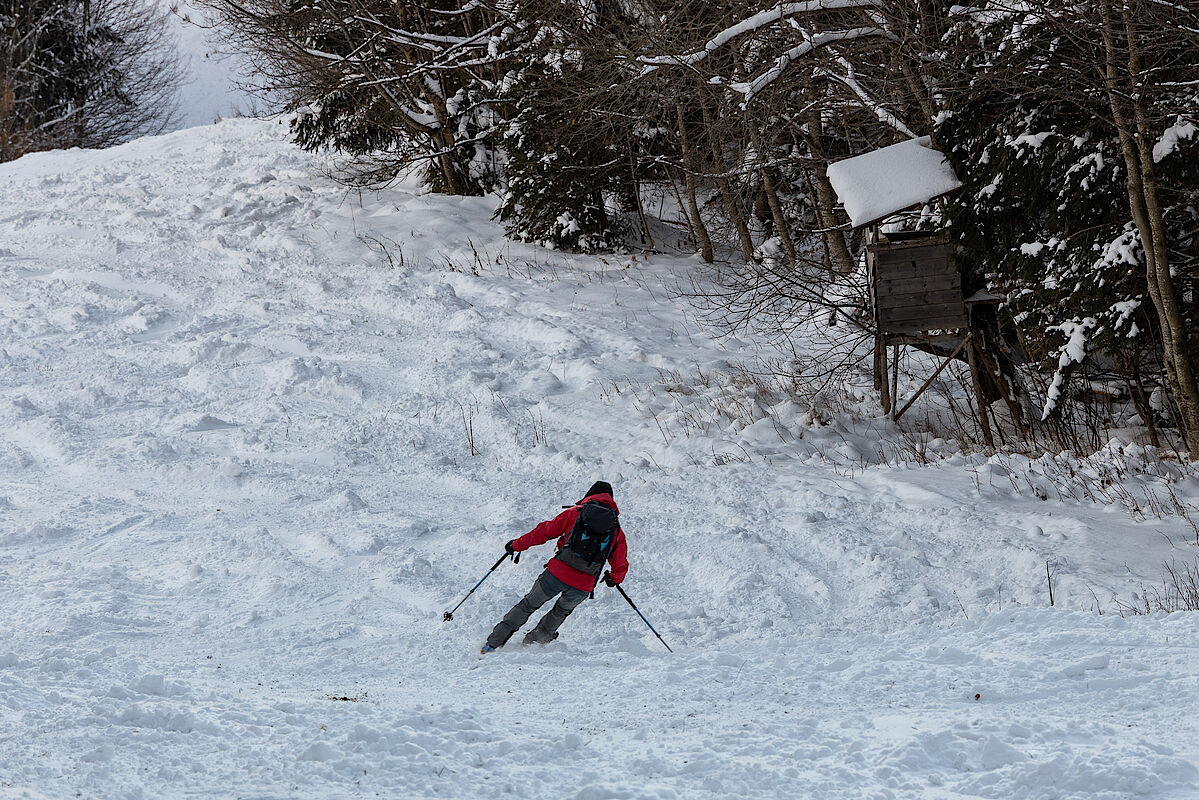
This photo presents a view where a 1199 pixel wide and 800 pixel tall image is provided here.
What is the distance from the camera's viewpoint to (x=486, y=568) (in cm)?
823

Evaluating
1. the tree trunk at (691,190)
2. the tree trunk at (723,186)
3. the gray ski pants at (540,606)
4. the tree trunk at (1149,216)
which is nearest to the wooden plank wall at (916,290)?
the tree trunk at (1149,216)

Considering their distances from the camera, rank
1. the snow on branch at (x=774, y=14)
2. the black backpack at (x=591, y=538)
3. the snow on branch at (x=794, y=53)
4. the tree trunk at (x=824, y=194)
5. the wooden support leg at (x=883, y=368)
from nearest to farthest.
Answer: the black backpack at (x=591, y=538) < the snow on branch at (x=774, y=14) < the snow on branch at (x=794, y=53) < the wooden support leg at (x=883, y=368) < the tree trunk at (x=824, y=194)

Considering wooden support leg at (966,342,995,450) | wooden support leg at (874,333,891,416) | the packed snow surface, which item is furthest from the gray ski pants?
wooden support leg at (966,342,995,450)

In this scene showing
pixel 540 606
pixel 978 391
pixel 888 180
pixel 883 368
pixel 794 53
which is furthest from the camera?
pixel 883 368

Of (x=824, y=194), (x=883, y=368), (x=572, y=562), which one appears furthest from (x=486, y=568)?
(x=824, y=194)

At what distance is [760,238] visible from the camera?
21.5 m

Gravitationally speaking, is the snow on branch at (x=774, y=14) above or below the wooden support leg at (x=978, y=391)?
above

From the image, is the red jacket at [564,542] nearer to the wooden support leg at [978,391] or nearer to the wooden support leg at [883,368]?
the wooden support leg at [883,368]

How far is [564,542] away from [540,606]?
0.50 meters

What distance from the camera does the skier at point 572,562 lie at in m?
6.61

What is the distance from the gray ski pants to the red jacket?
6 cm

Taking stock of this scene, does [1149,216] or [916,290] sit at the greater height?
[1149,216]

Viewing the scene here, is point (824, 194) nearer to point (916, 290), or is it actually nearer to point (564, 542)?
point (916, 290)

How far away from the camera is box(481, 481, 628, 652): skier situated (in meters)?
6.61
